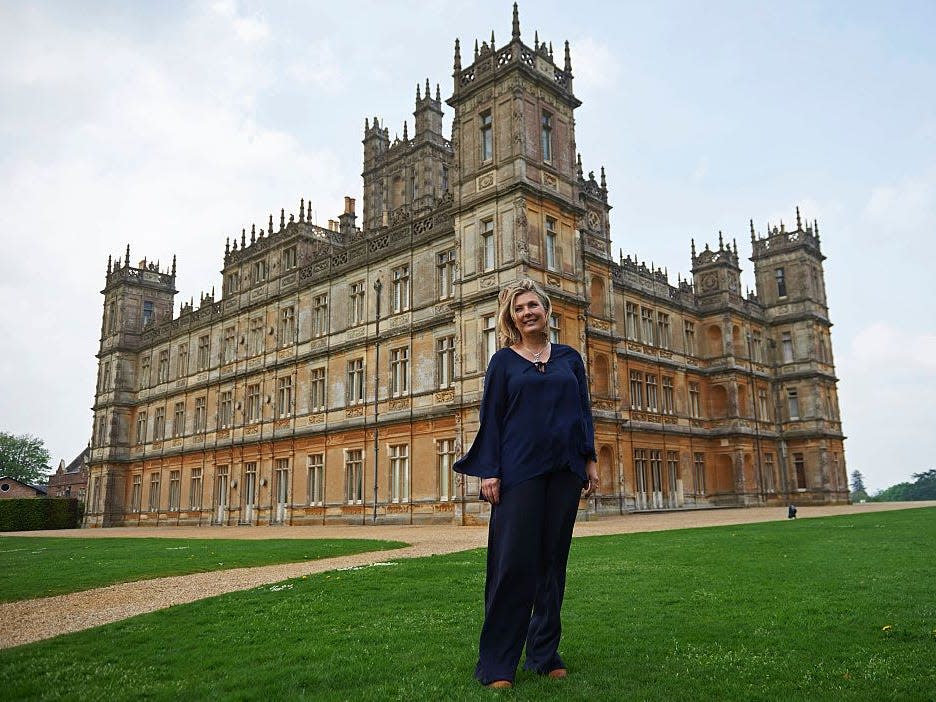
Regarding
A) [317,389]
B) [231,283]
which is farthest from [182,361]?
[317,389]

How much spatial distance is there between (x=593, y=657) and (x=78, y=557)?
1429 cm

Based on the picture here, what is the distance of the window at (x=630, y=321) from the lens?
1355 inches

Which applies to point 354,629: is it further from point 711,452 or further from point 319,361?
point 711,452

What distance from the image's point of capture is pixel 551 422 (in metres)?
4.86

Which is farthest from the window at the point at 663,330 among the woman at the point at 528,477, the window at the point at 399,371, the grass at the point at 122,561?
the woman at the point at 528,477

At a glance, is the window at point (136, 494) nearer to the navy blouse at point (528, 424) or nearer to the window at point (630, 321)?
the window at point (630, 321)

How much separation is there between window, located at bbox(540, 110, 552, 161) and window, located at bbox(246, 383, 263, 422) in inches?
734

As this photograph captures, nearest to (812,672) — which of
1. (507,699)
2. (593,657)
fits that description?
(593,657)

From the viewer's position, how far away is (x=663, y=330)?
37031 mm

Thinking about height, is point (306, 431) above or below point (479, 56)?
below

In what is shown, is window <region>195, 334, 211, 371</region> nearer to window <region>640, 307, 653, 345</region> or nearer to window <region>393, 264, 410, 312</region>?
window <region>393, 264, 410, 312</region>

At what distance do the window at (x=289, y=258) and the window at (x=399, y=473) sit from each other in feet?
40.8

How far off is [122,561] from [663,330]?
29.0m

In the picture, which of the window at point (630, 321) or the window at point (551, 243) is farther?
the window at point (630, 321)
